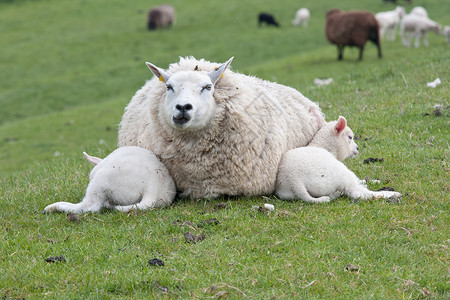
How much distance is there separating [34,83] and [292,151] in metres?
24.2

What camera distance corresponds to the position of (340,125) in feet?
22.8

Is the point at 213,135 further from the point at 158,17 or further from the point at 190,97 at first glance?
the point at 158,17

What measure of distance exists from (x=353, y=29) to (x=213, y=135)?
19.4 meters

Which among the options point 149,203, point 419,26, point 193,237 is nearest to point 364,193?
point 193,237

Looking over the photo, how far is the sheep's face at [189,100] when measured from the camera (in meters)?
5.90

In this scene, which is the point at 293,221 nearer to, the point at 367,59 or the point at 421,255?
the point at 421,255

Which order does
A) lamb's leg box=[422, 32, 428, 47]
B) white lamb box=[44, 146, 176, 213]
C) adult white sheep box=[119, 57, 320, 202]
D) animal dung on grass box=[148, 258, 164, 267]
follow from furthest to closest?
lamb's leg box=[422, 32, 428, 47]
adult white sheep box=[119, 57, 320, 202]
white lamb box=[44, 146, 176, 213]
animal dung on grass box=[148, 258, 164, 267]

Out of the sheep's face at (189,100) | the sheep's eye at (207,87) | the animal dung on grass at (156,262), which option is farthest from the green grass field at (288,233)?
the sheep's eye at (207,87)

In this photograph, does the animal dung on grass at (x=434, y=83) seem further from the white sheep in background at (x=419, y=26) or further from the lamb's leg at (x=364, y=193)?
the white sheep in background at (x=419, y=26)

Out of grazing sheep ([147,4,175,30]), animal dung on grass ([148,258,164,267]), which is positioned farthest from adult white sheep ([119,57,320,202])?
grazing sheep ([147,4,175,30])

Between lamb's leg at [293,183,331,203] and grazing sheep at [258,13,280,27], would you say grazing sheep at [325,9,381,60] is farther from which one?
lamb's leg at [293,183,331,203]

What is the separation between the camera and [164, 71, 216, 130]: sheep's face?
19.4 feet

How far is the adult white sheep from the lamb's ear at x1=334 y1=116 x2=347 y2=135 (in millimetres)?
713

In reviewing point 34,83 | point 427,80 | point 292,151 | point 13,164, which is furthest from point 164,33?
point 292,151
